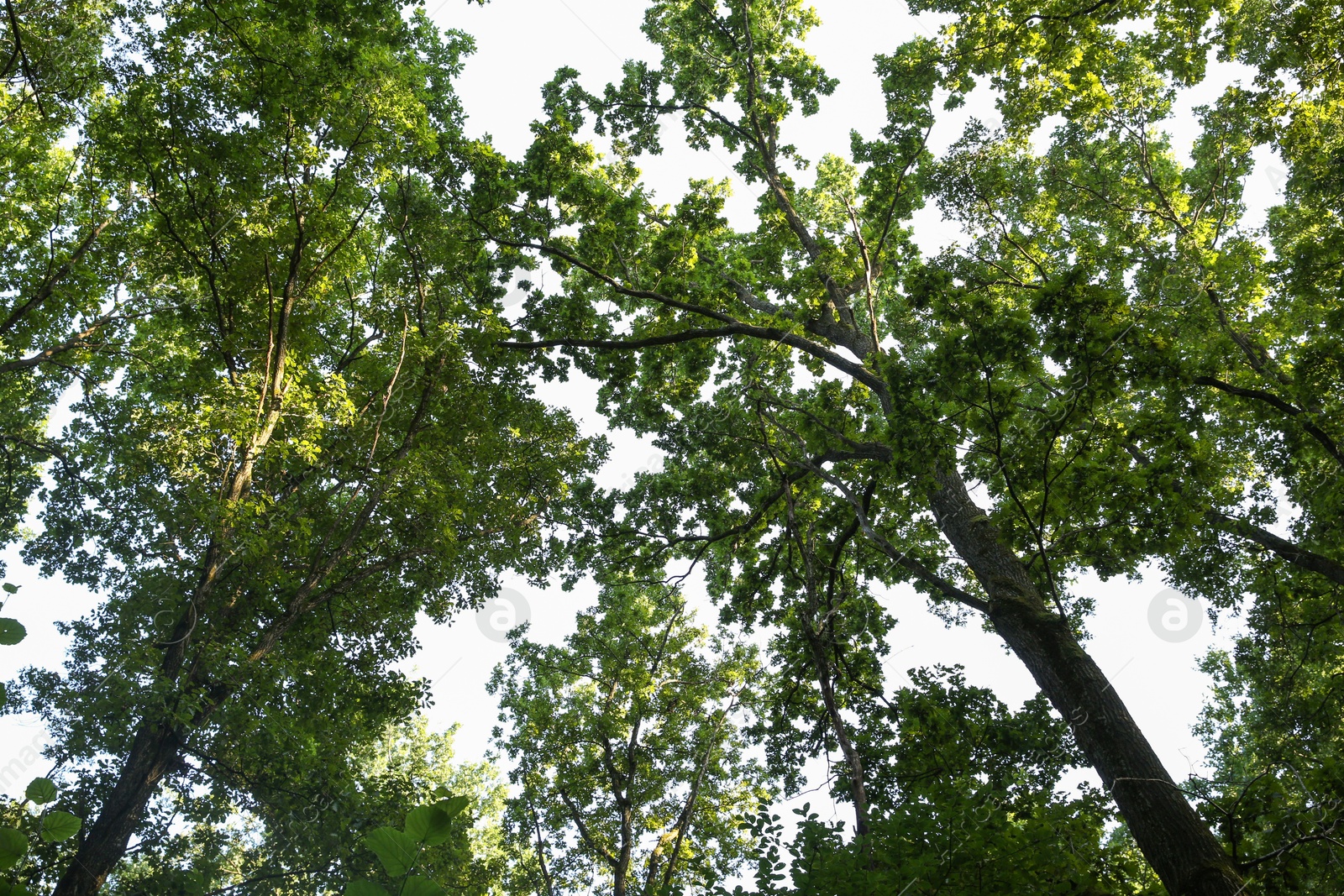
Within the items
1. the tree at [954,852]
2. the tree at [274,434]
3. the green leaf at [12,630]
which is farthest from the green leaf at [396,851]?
the tree at [274,434]

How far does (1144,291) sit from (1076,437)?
632 centimetres

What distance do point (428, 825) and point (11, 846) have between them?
0.85m

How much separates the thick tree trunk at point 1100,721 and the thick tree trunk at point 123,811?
9.63m

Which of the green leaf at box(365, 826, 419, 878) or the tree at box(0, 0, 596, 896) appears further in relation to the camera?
the tree at box(0, 0, 596, 896)

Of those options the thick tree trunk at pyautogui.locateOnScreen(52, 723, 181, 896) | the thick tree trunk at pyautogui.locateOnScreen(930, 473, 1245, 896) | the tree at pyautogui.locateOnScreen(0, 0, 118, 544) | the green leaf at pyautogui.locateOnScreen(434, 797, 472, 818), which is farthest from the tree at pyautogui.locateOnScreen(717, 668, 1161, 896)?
the tree at pyautogui.locateOnScreen(0, 0, 118, 544)

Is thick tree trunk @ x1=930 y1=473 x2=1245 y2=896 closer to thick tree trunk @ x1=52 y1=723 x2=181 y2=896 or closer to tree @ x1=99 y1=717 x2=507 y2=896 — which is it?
tree @ x1=99 y1=717 x2=507 y2=896

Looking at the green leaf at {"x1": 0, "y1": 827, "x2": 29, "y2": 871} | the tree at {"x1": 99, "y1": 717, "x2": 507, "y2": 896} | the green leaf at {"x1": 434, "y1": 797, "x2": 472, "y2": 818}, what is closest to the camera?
the green leaf at {"x1": 434, "y1": 797, "x2": 472, "y2": 818}

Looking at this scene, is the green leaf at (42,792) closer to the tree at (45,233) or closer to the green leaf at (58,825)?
the green leaf at (58,825)

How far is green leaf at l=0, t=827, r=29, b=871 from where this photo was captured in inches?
49.9

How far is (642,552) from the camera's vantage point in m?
10.9

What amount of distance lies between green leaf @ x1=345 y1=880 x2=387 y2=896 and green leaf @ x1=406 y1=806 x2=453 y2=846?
0.08m

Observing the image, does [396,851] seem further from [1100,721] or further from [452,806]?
[1100,721]

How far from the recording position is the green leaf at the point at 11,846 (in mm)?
1268

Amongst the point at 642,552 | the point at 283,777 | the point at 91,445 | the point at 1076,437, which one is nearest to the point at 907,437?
the point at 1076,437
